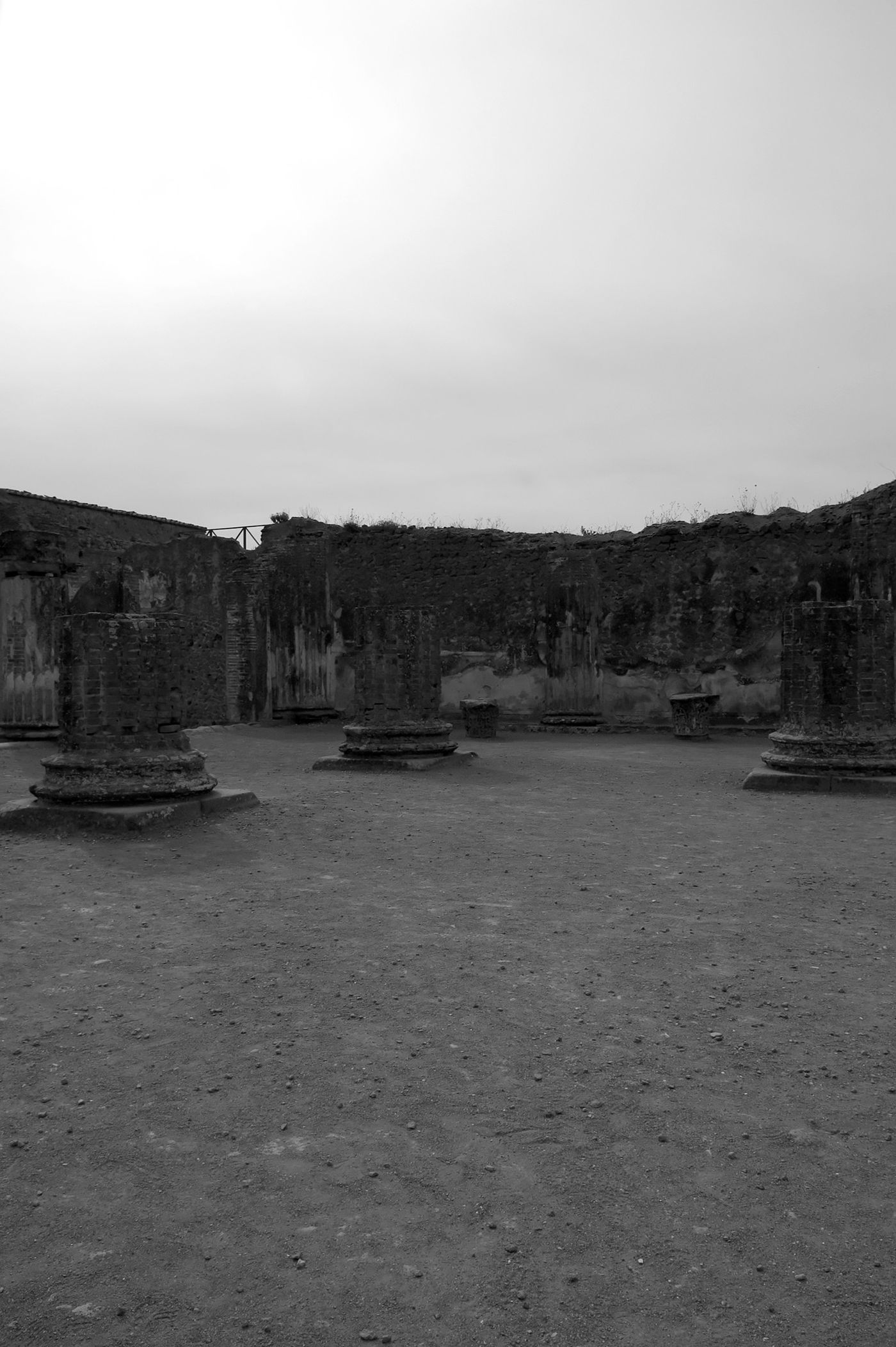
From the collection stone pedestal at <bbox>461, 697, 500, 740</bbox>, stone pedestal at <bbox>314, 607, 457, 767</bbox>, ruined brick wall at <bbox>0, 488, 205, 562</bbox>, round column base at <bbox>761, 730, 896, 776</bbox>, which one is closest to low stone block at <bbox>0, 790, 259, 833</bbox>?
stone pedestal at <bbox>314, 607, 457, 767</bbox>

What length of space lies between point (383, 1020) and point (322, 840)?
296cm

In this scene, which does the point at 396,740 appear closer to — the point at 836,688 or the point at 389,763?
the point at 389,763

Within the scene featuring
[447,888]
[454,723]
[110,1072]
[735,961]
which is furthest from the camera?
[454,723]

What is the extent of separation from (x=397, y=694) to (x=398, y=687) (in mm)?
83

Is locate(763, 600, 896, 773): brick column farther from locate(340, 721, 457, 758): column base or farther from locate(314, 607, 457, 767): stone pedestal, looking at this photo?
locate(314, 607, 457, 767): stone pedestal

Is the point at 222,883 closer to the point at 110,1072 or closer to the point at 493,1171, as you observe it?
the point at 110,1072

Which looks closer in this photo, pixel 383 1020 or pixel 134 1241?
pixel 134 1241

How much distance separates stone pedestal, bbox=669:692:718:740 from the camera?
1324cm

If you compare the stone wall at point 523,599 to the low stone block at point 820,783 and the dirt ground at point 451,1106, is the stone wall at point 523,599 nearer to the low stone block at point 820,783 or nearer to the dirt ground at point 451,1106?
the low stone block at point 820,783

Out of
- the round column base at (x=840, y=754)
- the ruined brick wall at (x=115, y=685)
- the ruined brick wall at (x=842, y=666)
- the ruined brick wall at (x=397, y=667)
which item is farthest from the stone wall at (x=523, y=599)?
the ruined brick wall at (x=115, y=685)

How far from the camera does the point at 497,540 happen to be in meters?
16.1

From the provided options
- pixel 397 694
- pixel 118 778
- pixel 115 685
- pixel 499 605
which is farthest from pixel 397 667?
pixel 499 605

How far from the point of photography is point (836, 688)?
8.41 metres

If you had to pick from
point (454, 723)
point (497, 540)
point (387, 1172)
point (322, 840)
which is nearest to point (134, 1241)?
point (387, 1172)
